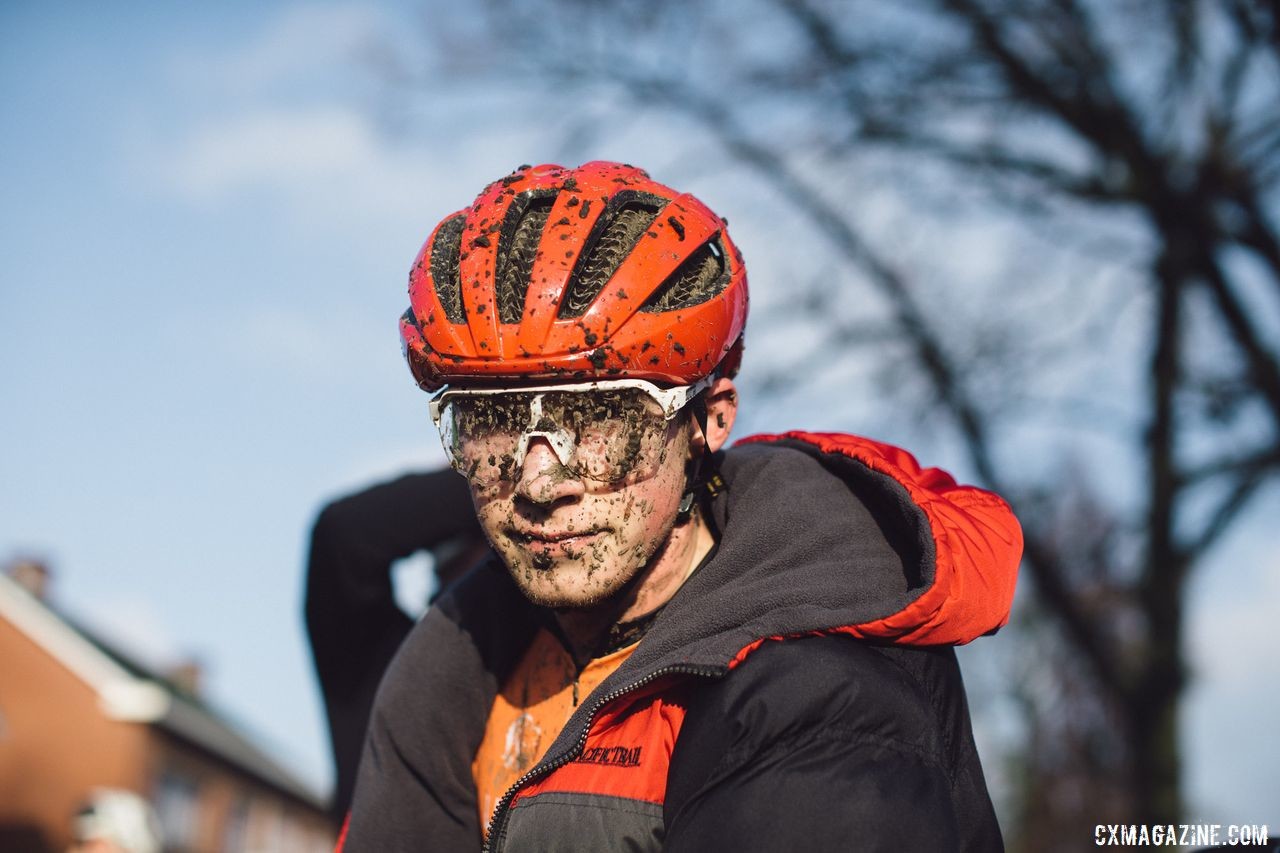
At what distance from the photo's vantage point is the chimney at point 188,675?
43750 mm

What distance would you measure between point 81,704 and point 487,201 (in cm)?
2987

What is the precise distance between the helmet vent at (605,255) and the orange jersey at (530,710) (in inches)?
31.8

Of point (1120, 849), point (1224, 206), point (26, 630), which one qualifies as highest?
point (1224, 206)

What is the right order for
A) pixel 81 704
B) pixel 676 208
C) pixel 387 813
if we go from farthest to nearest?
pixel 81 704 < pixel 387 813 < pixel 676 208

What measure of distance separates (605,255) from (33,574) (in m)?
35.8

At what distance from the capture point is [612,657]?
309cm

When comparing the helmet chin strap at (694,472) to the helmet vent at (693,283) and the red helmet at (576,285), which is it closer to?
the red helmet at (576,285)

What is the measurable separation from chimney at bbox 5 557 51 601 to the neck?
Answer: 35.1 m

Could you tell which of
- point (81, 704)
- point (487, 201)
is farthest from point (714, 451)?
point (81, 704)

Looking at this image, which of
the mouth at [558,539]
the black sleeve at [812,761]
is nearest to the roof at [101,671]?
the mouth at [558,539]

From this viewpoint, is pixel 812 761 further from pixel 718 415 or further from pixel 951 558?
pixel 718 415

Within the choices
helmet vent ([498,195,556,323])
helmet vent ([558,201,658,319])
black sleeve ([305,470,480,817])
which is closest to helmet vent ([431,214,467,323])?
helmet vent ([498,195,556,323])

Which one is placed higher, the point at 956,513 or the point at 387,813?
the point at 956,513

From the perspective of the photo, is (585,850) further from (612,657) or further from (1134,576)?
(1134,576)
